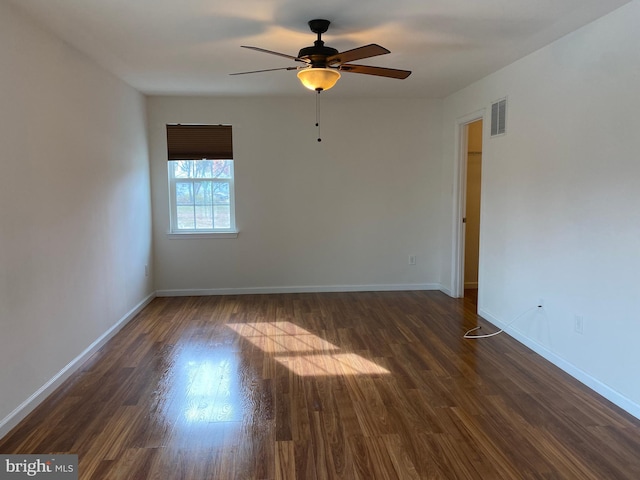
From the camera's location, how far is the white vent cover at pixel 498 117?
3977 millimetres

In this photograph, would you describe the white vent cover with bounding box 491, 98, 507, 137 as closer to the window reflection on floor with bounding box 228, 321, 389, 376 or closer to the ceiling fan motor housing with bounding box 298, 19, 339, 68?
the ceiling fan motor housing with bounding box 298, 19, 339, 68

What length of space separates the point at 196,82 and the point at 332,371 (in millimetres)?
3288

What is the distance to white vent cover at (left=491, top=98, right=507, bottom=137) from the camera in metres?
3.98

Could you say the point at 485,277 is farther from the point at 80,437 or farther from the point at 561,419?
the point at 80,437

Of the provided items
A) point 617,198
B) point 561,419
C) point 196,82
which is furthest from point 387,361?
point 196,82

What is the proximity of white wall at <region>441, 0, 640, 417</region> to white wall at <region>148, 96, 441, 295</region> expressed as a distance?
1440 millimetres

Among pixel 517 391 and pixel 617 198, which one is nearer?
pixel 617 198

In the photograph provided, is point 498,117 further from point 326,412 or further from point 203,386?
point 203,386

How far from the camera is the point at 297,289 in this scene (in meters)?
5.62

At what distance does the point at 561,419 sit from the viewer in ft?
8.21

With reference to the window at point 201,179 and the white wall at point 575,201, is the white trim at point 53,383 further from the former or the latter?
the white wall at point 575,201

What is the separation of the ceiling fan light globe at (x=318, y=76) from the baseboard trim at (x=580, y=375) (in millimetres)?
2687

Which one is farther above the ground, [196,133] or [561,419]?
[196,133]

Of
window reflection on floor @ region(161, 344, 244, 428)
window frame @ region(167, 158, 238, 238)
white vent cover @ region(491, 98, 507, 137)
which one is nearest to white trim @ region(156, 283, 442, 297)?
window frame @ region(167, 158, 238, 238)
